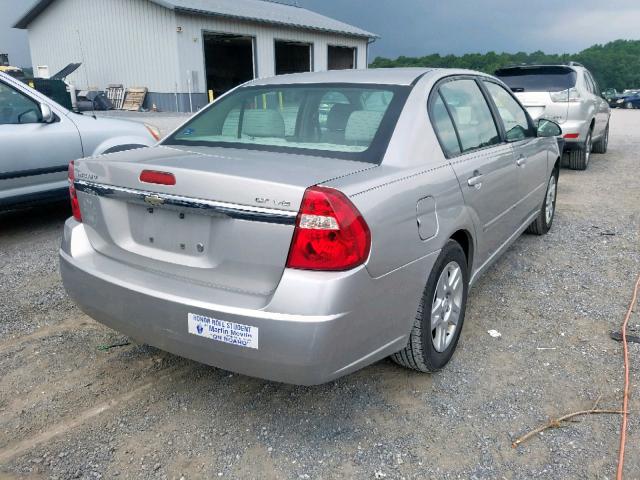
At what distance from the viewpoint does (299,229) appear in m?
2.02

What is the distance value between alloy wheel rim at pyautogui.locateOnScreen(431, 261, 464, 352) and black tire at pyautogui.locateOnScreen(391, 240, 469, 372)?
0.13ft

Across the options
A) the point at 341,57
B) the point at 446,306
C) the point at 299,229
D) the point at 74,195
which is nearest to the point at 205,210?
the point at 299,229

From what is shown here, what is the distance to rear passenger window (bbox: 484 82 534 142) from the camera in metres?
3.90

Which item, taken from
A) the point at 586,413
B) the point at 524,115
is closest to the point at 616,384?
the point at 586,413

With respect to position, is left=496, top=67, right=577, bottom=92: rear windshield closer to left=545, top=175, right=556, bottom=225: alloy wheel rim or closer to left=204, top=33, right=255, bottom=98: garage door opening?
left=545, top=175, right=556, bottom=225: alloy wheel rim

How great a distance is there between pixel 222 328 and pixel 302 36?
77.7ft

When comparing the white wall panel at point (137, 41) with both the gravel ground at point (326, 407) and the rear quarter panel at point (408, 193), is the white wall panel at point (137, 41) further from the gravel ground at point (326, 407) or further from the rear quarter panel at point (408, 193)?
the rear quarter panel at point (408, 193)

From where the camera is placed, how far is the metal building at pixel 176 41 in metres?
19.6

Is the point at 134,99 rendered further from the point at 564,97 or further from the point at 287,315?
the point at 287,315

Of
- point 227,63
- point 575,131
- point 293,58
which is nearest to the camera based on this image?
point 575,131

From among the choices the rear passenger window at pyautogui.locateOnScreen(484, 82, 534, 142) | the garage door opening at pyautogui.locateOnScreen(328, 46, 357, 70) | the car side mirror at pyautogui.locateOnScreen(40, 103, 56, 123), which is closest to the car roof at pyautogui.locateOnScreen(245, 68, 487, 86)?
the rear passenger window at pyautogui.locateOnScreen(484, 82, 534, 142)

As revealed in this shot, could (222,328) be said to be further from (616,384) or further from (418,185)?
(616,384)

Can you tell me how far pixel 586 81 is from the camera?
9234 millimetres

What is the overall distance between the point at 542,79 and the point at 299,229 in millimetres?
8131
